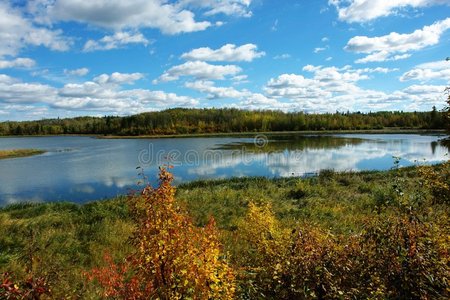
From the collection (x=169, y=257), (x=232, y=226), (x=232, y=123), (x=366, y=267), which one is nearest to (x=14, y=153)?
(x=232, y=226)

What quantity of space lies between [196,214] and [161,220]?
8.99 metres

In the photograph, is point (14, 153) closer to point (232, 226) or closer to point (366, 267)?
point (232, 226)

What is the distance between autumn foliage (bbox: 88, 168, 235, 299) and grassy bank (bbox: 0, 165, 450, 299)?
2.66 ft

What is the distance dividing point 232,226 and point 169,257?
778cm

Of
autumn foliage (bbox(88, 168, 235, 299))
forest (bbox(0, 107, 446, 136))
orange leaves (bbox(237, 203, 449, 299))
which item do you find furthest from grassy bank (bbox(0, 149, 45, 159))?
forest (bbox(0, 107, 446, 136))

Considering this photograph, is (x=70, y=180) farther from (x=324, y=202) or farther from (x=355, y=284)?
(x=355, y=284)

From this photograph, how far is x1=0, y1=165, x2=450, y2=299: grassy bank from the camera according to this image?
494 centimetres

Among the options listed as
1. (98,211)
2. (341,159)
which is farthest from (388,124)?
(98,211)

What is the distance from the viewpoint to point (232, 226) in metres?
11.6

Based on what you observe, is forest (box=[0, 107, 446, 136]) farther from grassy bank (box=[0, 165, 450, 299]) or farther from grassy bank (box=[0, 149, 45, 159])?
grassy bank (box=[0, 165, 450, 299])

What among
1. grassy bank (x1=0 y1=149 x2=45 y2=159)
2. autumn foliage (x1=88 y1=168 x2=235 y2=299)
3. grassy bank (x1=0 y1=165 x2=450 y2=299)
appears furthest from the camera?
grassy bank (x1=0 y1=149 x2=45 y2=159)

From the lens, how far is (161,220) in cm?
409

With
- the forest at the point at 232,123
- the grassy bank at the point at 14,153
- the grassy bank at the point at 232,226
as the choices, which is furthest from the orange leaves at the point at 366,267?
the forest at the point at 232,123

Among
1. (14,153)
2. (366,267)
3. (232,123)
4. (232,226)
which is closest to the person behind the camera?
(366,267)
